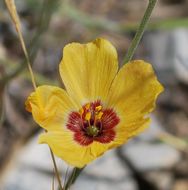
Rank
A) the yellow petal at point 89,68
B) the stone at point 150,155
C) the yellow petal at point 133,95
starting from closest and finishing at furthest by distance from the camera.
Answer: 1. the yellow petal at point 133,95
2. the yellow petal at point 89,68
3. the stone at point 150,155

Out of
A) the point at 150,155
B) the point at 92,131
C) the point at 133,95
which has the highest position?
the point at 133,95

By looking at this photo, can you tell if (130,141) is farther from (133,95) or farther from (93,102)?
(133,95)

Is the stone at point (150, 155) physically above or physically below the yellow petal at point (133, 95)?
below

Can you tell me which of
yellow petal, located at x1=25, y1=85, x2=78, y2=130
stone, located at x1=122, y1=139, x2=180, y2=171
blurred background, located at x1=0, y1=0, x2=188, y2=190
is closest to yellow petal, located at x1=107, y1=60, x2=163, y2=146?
yellow petal, located at x1=25, y1=85, x2=78, y2=130

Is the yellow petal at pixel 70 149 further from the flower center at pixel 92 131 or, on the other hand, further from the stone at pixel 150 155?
the stone at pixel 150 155

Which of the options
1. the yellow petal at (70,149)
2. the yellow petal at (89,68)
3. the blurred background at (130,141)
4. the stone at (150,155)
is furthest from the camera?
the stone at (150,155)

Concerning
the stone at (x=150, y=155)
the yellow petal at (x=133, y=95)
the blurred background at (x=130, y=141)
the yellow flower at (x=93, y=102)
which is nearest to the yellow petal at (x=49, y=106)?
the yellow flower at (x=93, y=102)

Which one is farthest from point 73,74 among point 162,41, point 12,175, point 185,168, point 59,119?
point 162,41

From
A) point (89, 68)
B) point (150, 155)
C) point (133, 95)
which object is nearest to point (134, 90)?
point (133, 95)
